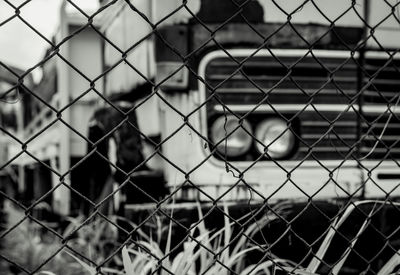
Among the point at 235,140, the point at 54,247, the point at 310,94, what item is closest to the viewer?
the point at 235,140

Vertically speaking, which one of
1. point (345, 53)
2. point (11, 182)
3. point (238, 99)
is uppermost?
point (345, 53)

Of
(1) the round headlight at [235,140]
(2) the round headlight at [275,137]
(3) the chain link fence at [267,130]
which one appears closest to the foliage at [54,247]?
(3) the chain link fence at [267,130]

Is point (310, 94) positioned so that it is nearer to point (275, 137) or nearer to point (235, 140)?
point (275, 137)

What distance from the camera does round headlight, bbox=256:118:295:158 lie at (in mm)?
2781

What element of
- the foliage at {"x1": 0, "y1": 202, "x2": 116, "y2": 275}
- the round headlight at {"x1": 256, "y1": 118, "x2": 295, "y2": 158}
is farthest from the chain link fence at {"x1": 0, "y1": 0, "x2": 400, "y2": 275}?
the foliage at {"x1": 0, "y1": 202, "x2": 116, "y2": 275}

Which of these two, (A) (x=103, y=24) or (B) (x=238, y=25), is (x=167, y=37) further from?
(A) (x=103, y=24)

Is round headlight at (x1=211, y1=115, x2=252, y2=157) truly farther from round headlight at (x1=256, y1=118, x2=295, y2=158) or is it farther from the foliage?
the foliage

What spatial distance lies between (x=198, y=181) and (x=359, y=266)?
0.99 m

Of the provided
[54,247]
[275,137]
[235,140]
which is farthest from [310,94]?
[54,247]

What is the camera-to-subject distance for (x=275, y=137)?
2803 millimetres

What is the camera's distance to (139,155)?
3.16 metres

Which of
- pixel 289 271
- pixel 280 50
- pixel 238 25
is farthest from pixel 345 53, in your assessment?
pixel 289 271

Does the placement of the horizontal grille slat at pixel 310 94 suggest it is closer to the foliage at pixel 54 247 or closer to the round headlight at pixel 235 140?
the round headlight at pixel 235 140

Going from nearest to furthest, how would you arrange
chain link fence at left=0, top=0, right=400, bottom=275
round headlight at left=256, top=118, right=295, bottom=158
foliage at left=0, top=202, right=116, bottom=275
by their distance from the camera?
chain link fence at left=0, top=0, right=400, bottom=275, round headlight at left=256, top=118, right=295, bottom=158, foliage at left=0, top=202, right=116, bottom=275
